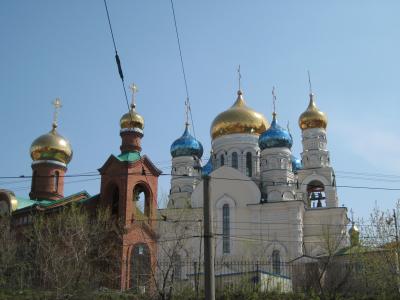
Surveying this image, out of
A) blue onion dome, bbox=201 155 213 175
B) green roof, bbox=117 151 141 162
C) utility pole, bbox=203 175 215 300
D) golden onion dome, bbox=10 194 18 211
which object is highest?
blue onion dome, bbox=201 155 213 175

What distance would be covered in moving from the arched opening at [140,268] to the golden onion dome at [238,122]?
13211mm

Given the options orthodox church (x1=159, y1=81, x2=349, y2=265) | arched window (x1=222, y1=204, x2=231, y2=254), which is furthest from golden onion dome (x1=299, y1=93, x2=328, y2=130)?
arched window (x1=222, y1=204, x2=231, y2=254)

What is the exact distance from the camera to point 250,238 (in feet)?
94.8

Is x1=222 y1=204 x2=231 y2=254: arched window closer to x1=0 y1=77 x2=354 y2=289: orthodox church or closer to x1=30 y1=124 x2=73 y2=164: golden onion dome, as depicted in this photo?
x1=0 y1=77 x2=354 y2=289: orthodox church

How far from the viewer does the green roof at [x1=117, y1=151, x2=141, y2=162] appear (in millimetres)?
25211

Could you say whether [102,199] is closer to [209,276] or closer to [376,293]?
[376,293]

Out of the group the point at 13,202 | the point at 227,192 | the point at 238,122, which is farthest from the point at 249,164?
the point at 13,202

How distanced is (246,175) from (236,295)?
16.3 meters

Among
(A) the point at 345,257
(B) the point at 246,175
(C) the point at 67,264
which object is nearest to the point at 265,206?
(B) the point at 246,175

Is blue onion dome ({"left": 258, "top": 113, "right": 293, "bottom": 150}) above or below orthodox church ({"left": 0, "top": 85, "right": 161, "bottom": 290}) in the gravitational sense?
above

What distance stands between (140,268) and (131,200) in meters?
4.49

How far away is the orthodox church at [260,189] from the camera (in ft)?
93.6

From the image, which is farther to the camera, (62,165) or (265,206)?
(62,165)

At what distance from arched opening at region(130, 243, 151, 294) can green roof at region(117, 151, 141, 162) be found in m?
4.13
